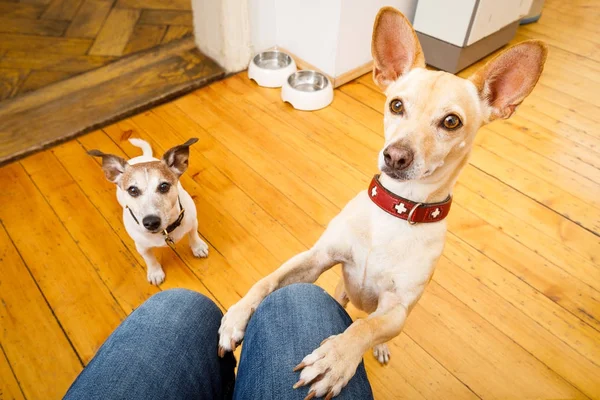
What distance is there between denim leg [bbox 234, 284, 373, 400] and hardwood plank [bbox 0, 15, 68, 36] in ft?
11.4

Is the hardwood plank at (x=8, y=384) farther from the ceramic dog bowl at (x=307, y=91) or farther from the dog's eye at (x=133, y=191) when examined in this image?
the ceramic dog bowl at (x=307, y=91)

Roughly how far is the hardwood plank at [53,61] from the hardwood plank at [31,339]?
1.73 m

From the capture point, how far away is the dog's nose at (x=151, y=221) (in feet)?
5.41

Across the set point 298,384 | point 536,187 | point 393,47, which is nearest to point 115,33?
point 393,47

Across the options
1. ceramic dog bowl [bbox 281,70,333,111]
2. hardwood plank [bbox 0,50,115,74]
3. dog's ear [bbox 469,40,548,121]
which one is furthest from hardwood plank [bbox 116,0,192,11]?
dog's ear [bbox 469,40,548,121]

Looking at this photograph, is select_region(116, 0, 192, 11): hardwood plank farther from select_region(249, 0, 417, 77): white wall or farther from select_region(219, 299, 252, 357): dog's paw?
select_region(219, 299, 252, 357): dog's paw

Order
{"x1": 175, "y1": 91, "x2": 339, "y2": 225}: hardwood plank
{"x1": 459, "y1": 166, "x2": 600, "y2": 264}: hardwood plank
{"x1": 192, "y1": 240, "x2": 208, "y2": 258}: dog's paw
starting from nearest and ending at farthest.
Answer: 1. {"x1": 192, "y1": 240, "x2": 208, "y2": 258}: dog's paw
2. {"x1": 459, "y1": 166, "x2": 600, "y2": 264}: hardwood plank
3. {"x1": 175, "y1": 91, "x2": 339, "y2": 225}: hardwood plank

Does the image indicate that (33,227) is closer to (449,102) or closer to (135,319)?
(135,319)

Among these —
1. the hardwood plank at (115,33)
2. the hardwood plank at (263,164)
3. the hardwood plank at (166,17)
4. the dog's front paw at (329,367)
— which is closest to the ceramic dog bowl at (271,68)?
the hardwood plank at (263,164)

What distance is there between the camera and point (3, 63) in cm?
313

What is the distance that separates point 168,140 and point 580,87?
3064 mm

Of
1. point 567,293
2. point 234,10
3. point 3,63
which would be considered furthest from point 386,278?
point 3,63

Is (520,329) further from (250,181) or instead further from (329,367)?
(250,181)

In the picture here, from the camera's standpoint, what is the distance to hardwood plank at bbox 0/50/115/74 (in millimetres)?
3123
